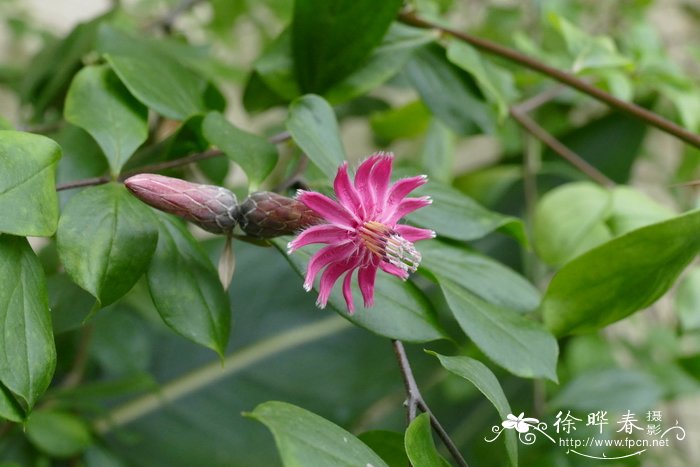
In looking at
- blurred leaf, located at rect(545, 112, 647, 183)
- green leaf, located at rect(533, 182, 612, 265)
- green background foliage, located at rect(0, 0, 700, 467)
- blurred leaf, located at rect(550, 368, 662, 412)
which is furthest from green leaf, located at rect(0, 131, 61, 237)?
blurred leaf, located at rect(545, 112, 647, 183)

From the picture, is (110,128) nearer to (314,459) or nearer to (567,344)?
(314,459)

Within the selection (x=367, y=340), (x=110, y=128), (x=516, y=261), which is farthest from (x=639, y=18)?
(x=110, y=128)

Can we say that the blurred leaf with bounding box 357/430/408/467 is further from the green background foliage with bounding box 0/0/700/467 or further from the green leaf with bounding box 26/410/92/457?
the green leaf with bounding box 26/410/92/457

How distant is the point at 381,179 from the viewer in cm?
33

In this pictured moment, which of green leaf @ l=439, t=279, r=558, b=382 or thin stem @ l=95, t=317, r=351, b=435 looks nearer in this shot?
green leaf @ l=439, t=279, r=558, b=382

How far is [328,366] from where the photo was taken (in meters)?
0.74

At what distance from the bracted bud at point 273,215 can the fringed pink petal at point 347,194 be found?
1cm

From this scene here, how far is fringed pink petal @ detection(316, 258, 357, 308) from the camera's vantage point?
1.05ft

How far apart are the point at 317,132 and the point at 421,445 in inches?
6.2

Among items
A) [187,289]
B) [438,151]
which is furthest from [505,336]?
[438,151]

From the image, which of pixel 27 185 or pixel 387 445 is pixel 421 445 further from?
pixel 27 185

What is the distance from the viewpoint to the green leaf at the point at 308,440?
0.24m

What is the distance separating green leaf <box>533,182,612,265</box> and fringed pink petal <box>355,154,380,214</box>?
0.24 meters

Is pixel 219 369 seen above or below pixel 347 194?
below
